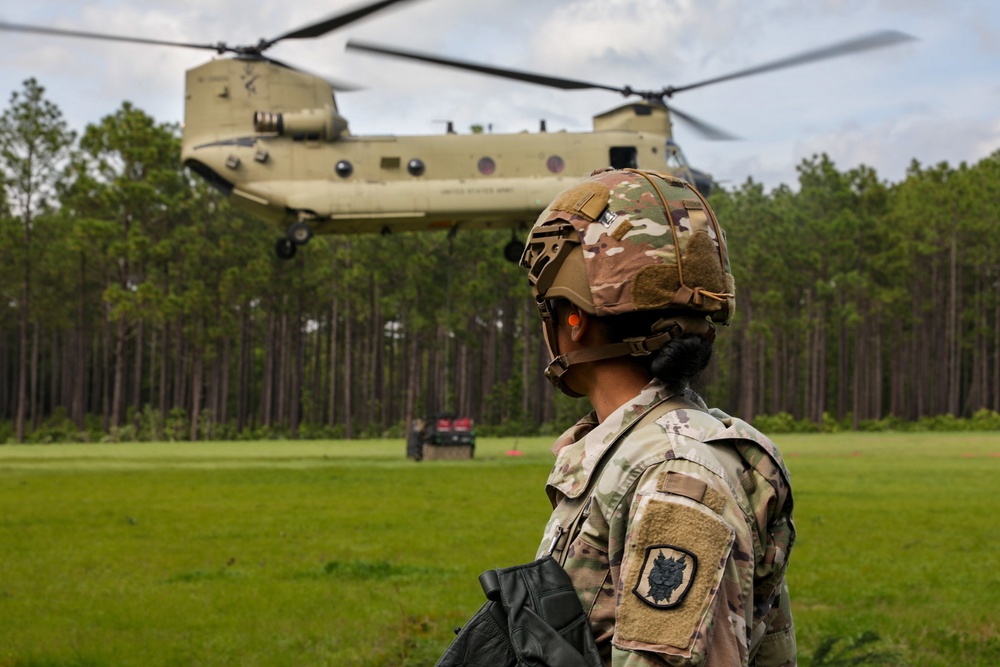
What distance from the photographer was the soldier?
6.11 feet

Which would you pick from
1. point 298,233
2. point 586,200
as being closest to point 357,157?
point 298,233

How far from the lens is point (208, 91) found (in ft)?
88.8

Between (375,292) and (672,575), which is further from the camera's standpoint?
(375,292)

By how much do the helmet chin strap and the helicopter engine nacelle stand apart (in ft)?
82.0

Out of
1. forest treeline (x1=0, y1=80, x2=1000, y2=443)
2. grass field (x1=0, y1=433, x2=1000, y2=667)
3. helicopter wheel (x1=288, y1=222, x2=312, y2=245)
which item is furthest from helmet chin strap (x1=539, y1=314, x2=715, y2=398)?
forest treeline (x1=0, y1=80, x2=1000, y2=443)

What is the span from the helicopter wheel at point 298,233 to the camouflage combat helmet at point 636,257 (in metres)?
23.9

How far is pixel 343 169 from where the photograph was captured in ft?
86.9

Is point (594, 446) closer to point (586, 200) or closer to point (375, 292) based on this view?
point (586, 200)

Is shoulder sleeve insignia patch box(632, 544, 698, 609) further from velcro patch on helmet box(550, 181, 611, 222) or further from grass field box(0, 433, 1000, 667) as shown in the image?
grass field box(0, 433, 1000, 667)

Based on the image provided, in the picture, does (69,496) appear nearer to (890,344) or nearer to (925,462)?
(925,462)

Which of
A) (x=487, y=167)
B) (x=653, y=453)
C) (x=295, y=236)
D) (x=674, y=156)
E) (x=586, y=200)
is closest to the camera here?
(x=653, y=453)

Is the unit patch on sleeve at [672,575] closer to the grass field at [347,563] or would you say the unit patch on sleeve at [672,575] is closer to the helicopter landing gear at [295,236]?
the grass field at [347,563]

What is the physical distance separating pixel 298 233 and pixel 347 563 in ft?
51.6

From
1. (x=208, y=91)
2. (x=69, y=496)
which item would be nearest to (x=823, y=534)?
(x=69, y=496)
